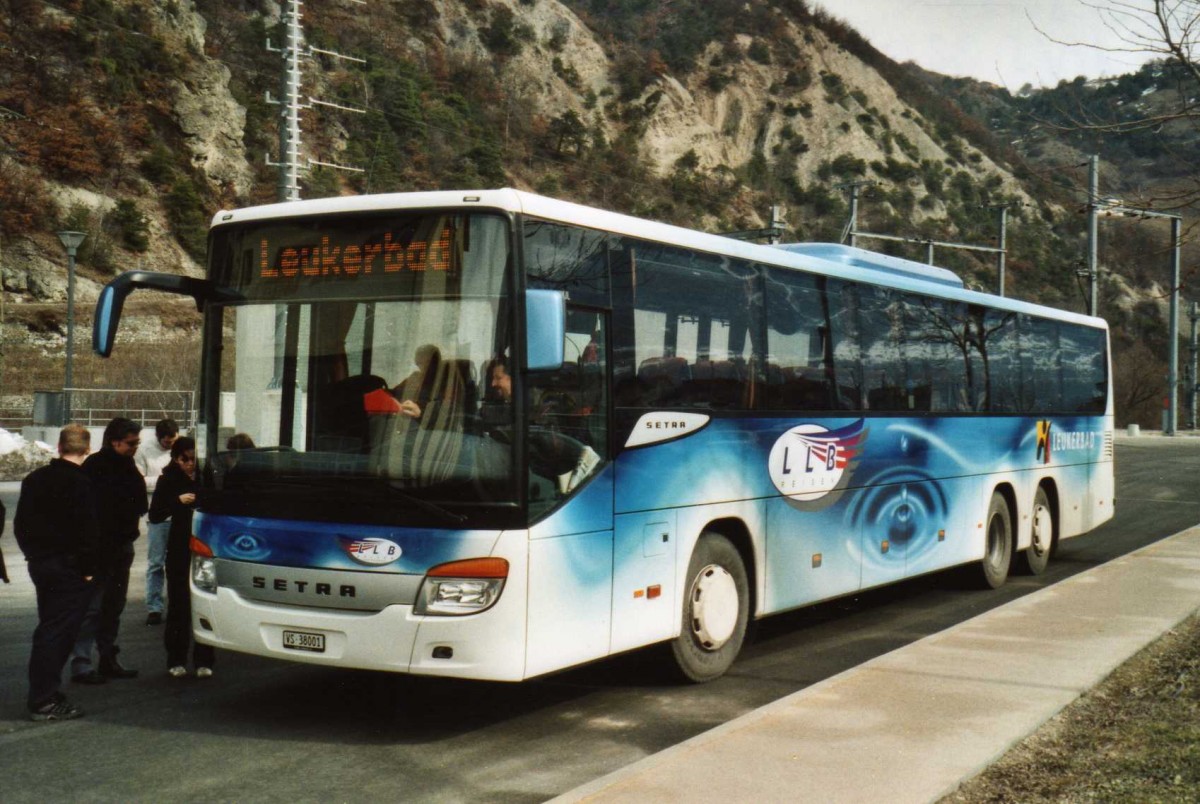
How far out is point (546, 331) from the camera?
6.58m

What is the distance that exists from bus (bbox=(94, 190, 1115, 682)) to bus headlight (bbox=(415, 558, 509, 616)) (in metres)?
0.01

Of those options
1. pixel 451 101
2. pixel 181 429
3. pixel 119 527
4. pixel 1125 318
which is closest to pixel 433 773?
pixel 119 527

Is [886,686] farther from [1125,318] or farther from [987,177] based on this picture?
[987,177]

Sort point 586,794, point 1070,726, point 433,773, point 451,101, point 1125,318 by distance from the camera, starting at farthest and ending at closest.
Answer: point 1125,318 → point 451,101 → point 1070,726 → point 433,773 → point 586,794

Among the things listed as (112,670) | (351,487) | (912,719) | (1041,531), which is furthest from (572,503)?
(1041,531)

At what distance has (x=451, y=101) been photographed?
8256cm

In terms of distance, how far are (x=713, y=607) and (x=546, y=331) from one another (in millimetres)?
2747

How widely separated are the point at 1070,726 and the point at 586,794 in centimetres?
293

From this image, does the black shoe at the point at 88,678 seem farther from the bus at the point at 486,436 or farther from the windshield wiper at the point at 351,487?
the windshield wiper at the point at 351,487

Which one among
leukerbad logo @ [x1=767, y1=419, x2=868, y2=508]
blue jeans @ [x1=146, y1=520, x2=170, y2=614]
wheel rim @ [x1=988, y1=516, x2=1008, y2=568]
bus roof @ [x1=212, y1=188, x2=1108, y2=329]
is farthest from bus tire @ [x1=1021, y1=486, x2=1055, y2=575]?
blue jeans @ [x1=146, y1=520, x2=170, y2=614]

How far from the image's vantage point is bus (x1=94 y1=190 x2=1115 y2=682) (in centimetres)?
664

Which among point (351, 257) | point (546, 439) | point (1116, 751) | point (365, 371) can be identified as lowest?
point (1116, 751)

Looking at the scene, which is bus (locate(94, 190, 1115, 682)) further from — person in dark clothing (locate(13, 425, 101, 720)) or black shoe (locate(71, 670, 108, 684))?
black shoe (locate(71, 670, 108, 684))

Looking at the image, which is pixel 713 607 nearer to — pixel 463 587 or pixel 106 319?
pixel 463 587
